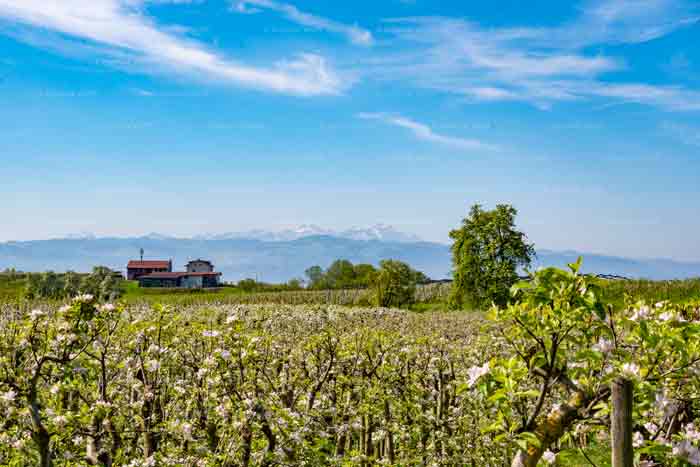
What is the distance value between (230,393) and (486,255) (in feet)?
167

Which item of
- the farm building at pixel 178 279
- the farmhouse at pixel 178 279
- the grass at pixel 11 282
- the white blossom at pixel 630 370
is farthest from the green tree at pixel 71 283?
the farm building at pixel 178 279

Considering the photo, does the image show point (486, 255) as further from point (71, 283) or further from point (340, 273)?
point (340, 273)

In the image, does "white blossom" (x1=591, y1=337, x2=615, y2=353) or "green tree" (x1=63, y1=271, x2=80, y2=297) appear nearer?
"white blossom" (x1=591, y1=337, x2=615, y2=353)

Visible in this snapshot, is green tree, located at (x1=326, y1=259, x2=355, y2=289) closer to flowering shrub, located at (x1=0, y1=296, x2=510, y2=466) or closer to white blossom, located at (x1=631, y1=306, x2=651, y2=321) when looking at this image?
flowering shrub, located at (x1=0, y1=296, x2=510, y2=466)

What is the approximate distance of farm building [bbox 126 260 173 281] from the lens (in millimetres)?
152750

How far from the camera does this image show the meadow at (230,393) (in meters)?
5.88


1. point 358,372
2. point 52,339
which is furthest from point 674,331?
point 358,372

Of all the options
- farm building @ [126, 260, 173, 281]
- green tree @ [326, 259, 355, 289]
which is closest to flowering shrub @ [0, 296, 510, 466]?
green tree @ [326, 259, 355, 289]

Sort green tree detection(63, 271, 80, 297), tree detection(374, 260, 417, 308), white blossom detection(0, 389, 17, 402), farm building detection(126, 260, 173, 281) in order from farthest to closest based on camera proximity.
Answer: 1. farm building detection(126, 260, 173, 281)
2. green tree detection(63, 271, 80, 297)
3. tree detection(374, 260, 417, 308)
4. white blossom detection(0, 389, 17, 402)

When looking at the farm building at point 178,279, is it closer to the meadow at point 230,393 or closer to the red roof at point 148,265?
the red roof at point 148,265

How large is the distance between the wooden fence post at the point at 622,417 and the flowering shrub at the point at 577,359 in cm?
7

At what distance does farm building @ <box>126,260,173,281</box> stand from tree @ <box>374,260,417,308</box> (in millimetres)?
107835

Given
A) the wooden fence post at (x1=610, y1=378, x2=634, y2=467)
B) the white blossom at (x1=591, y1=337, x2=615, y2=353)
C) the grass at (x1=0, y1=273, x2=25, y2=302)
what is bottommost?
the grass at (x1=0, y1=273, x2=25, y2=302)

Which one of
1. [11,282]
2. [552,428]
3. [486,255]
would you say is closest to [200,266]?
[11,282]
